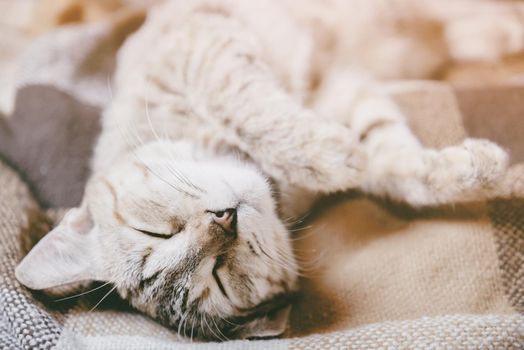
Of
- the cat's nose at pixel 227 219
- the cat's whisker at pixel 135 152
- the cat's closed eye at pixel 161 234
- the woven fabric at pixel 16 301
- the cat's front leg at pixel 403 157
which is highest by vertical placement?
the cat's front leg at pixel 403 157

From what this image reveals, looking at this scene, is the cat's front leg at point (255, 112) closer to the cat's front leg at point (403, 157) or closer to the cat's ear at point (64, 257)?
the cat's front leg at point (403, 157)

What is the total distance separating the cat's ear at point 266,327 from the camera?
1.18 m

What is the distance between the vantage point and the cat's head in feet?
3.74

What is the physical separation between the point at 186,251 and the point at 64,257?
0.34 metres

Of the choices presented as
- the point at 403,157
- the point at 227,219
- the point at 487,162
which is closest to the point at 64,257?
the point at 227,219

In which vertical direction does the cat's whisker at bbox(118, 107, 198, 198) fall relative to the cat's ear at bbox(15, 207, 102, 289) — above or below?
above

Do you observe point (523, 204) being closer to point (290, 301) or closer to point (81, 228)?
point (290, 301)

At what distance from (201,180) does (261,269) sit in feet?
0.88

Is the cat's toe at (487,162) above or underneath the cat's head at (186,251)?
above

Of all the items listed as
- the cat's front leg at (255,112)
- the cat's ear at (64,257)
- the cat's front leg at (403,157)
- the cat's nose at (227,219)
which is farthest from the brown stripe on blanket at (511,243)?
the cat's ear at (64,257)

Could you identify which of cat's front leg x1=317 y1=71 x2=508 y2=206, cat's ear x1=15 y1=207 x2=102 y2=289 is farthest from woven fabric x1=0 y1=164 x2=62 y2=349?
cat's front leg x1=317 y1=71 x2=508 y2=206

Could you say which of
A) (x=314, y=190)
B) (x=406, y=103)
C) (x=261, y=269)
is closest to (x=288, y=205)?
(x=314, y=190)

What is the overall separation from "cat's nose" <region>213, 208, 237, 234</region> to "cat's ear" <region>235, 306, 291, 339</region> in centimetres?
26

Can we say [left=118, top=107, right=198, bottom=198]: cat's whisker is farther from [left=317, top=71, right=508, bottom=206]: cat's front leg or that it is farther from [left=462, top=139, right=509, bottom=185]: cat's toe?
[left=462, top=139, right=509, bottom=185]: cat's toe
